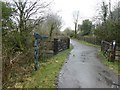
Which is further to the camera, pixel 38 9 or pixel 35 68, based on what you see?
pixel 38 9

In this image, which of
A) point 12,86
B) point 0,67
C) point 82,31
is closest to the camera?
point 0,67

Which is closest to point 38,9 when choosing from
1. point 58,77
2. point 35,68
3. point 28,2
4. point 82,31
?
point 28,2

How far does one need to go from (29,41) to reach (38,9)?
9344 millimetres

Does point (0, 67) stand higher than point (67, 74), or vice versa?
point (0, 67)

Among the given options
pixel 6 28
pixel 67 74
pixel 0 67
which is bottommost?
pixel 67 74

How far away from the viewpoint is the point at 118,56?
16.0 metres

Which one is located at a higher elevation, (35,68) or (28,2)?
(28,2)

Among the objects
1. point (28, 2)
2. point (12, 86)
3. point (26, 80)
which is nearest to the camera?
point (12, 86)

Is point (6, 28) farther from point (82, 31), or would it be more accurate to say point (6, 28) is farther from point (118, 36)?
point (82, 31)

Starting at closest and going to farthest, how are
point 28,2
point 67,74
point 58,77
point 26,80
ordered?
point 26,80, point 58,77, point 67,74, point 28,2

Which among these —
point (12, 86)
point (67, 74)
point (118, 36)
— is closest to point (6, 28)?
point (67, 74)

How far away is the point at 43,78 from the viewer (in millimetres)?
9469

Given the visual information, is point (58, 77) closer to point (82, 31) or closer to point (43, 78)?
point (43, 78)

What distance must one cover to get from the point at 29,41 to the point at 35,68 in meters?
4.60
